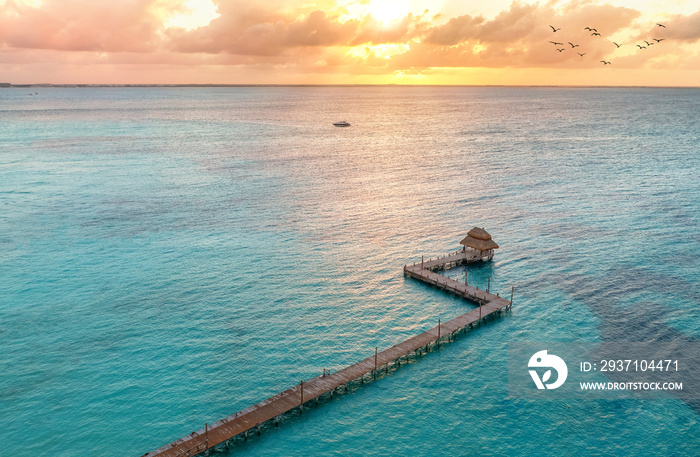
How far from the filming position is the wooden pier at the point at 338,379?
116ft

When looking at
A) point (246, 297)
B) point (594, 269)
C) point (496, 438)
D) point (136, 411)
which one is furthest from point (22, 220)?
point (594, 269)

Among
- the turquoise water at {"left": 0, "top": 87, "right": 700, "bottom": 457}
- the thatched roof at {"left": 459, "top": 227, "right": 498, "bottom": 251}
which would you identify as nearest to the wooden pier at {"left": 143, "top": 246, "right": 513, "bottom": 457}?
the turquoise water at {"left": 0, "top": 87, "right": 700, "bottom": 457}

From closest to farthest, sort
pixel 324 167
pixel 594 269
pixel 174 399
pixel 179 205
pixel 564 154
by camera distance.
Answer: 1. pixel 174 399
2. pixel 594 269
3. pixel 179 205
4. pixel 324 167
5. pixel 564 154

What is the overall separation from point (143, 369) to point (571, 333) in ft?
142

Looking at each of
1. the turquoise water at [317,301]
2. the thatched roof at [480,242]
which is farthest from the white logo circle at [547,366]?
the thatched roof at [480,242]

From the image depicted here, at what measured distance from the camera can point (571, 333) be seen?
2036 inches

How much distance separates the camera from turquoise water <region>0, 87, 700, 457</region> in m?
38.6

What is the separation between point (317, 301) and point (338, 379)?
15945 millimetres

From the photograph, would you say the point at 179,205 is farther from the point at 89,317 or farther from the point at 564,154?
the point at 564,154

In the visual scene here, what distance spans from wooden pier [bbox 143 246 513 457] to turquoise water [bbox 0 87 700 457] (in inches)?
51.7

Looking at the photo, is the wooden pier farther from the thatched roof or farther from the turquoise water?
the thatched roof

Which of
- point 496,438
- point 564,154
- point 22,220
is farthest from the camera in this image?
point 564,154

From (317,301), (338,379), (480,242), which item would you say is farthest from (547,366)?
(317,301)

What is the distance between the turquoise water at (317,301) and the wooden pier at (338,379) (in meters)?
1.31
